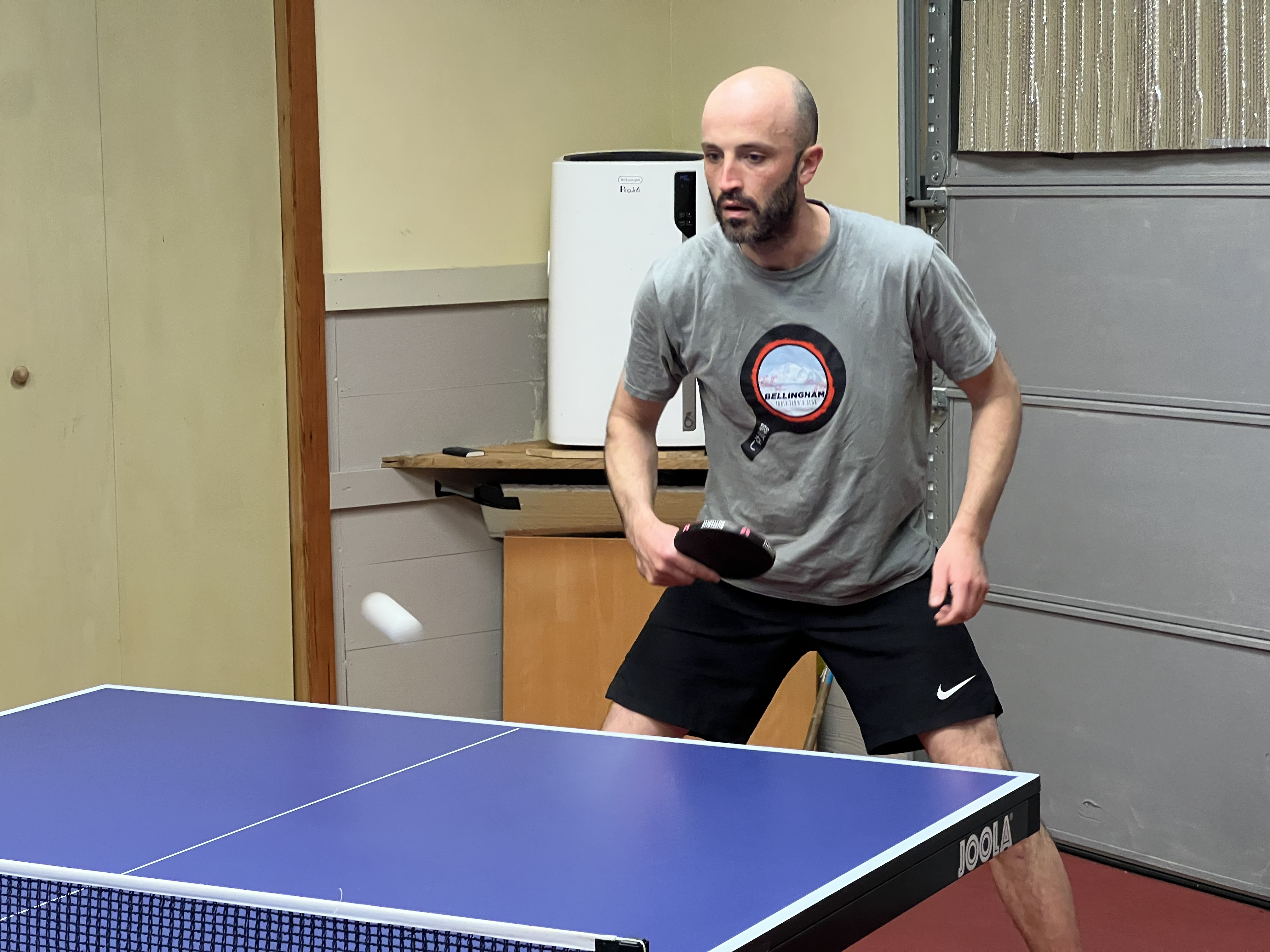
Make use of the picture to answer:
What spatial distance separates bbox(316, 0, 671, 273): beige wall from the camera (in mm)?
4449

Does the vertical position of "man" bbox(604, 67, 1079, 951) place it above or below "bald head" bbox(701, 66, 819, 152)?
below

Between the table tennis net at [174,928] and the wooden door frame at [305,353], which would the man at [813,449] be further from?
the wooden door frame at [305,353]

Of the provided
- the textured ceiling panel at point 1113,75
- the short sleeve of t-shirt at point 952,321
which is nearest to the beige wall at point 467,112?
the textured ceiling panel at point 1113,75

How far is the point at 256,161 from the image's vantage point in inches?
171

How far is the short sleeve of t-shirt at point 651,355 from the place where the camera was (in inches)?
117

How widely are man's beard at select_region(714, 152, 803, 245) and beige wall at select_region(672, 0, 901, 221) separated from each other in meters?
1.42

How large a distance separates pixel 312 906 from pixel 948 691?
1.47 metres

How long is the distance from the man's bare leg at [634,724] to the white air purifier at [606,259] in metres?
1.73

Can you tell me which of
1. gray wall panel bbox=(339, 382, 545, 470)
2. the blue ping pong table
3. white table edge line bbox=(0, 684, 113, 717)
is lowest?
white table edge line bbox=(0, 684, 113, 717)

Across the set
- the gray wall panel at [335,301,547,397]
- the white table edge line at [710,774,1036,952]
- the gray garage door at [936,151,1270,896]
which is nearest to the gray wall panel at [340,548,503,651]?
the gray wall panel at [335,301,547,397]

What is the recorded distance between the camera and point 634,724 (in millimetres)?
2830

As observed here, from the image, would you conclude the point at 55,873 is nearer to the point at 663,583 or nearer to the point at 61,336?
the point at 663,583

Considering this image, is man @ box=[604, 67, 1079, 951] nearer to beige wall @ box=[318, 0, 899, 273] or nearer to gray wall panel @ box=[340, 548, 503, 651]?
beige wall @ box=[318, 0, 899, 273]

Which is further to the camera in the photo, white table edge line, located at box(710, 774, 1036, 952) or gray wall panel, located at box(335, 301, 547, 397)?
gray wall panel, located at box(335, 301, 547, 397)
